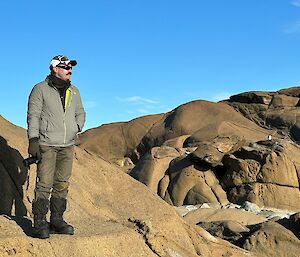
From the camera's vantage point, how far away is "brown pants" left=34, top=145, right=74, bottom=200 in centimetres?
570

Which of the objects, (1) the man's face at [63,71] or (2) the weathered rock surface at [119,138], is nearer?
(1) the man's face at [63,71]

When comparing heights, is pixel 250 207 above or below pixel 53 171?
below

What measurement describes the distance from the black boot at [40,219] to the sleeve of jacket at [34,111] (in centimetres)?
66

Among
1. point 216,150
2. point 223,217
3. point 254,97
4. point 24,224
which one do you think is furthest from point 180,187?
point 254,97

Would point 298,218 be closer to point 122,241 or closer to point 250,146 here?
point 122,241

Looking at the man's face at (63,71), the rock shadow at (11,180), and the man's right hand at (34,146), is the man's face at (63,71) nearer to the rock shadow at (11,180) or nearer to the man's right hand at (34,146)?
the man's right hand at (34,146)

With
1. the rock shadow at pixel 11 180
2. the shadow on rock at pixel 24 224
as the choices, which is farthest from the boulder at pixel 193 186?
the shadow on rock at pixel 24 224

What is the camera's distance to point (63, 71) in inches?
231

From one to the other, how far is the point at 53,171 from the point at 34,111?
626 millimetres

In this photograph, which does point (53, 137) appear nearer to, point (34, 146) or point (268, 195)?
point (34, 146)

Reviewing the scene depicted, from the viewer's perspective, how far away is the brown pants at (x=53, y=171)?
18.7 feet

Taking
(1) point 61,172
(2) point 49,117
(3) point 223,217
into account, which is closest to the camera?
(2) point 49,117

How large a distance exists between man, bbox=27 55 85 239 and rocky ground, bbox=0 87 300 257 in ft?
1.03

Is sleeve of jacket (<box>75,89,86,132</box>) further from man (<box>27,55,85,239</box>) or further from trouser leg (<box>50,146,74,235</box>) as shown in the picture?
trouser leg (<box>50,146,74,235</box>)
